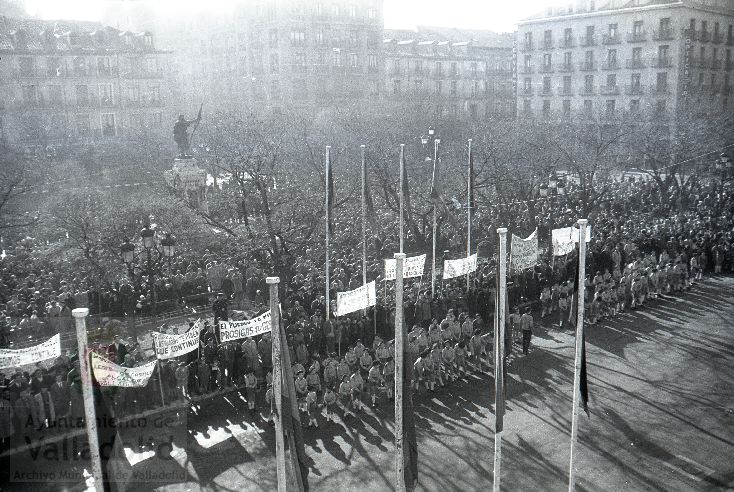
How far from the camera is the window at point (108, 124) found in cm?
5734

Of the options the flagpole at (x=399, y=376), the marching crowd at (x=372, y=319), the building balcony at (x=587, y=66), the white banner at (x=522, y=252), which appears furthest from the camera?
the building balcony at (x=587, y=66)

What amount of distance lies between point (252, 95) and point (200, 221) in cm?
3908

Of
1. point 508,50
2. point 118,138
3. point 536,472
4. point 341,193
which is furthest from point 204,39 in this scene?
point 536,472

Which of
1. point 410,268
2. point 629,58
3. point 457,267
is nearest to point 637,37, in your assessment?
point 629,58

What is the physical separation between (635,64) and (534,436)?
169ft

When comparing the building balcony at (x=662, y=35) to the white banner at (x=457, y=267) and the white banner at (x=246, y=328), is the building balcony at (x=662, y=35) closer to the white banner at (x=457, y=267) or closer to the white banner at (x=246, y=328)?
the white banner at (x=457, y=267)

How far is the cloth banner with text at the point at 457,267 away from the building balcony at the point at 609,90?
44912mm

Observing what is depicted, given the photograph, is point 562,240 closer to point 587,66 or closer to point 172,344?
point 172,344

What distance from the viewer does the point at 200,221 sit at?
33062mm

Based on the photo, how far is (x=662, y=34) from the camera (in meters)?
57.1

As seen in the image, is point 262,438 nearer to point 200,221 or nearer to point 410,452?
point 410,452

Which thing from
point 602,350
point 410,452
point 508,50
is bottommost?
point 602,350

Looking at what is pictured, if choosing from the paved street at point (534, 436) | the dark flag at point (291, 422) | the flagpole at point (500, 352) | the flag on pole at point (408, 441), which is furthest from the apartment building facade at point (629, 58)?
the dark flag at point (291, 422)

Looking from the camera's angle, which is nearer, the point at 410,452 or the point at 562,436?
the point at 410,452
